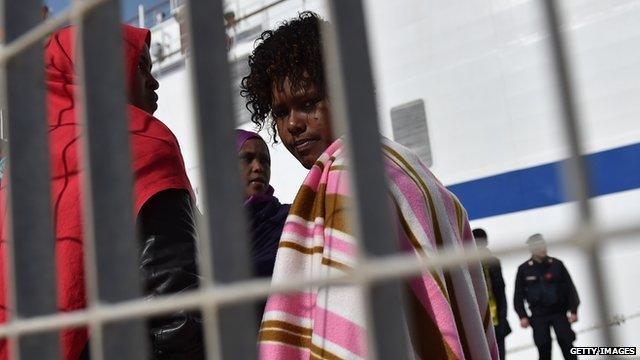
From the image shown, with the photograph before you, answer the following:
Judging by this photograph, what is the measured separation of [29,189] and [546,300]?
4.26m

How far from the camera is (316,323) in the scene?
2.80ft

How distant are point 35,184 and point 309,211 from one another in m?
0.34

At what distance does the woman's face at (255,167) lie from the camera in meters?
2.52

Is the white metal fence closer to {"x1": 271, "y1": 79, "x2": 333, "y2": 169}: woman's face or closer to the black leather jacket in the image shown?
the black leather jacket

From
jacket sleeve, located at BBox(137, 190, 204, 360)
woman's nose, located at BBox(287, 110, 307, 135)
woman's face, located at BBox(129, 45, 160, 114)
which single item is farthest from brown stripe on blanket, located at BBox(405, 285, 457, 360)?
woman's face, located at BBox(129, 45, 160, 114)

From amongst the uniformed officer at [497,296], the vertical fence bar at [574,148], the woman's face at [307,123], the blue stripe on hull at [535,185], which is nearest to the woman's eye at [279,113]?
the woman's face at [307,123]

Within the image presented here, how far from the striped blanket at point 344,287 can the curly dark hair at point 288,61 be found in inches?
11.2

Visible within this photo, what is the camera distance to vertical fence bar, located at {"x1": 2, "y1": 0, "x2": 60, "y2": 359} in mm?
655

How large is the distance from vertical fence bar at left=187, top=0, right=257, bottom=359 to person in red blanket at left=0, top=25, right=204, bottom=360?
0.45 meters

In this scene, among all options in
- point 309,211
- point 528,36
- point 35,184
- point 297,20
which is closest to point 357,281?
point 35,184

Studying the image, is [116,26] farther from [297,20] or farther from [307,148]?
[297,20]

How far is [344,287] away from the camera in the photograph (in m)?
0.84

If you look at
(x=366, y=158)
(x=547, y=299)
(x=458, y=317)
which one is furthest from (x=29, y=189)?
(x=547, y=299)

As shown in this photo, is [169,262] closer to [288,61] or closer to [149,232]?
[149,232]
